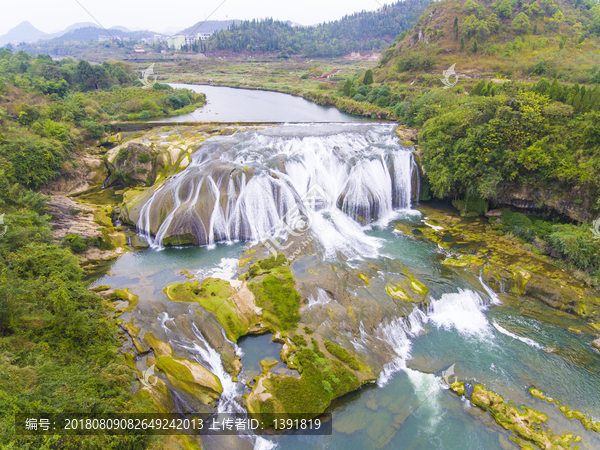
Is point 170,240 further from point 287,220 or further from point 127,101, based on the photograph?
point 127,101

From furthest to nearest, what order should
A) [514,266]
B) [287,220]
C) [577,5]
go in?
[577,5]
[287,220]
[514,266]

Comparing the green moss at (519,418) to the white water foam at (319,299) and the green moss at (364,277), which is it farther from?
the white water foam at (319,299)

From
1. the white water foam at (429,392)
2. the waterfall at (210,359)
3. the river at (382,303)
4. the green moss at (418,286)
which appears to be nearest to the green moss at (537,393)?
the river at (382,303)

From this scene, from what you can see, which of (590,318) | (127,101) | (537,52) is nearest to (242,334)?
(590,318)

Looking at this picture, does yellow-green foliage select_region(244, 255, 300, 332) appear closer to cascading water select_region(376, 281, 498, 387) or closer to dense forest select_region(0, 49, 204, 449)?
cascading water select_region(376, 281, 498, 387)

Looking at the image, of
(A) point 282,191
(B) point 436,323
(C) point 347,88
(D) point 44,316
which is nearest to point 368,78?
(C) point 347,88

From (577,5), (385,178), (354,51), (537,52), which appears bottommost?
(385,178)
